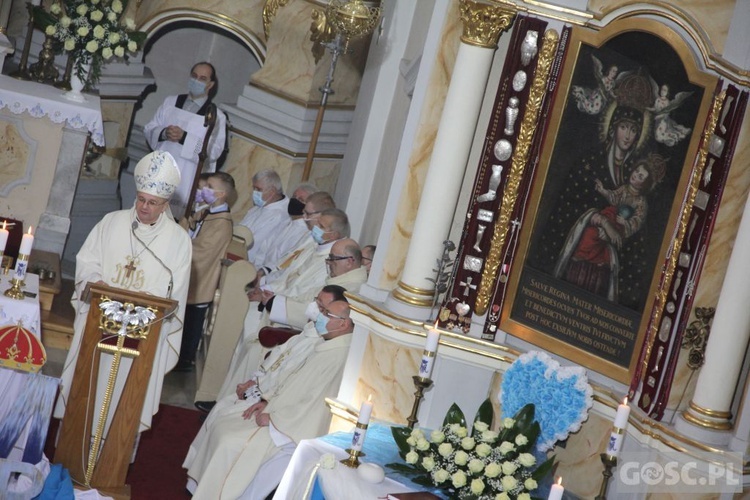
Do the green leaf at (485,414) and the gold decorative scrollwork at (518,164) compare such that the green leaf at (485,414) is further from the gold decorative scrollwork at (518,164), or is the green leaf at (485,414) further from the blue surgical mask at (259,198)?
the blue surgical mask at (259,198)

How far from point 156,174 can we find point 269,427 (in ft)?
5.37

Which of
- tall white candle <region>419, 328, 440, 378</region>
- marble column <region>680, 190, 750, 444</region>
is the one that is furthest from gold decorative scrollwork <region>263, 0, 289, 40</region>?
marble column <region>680, 190, 750, 444</region>

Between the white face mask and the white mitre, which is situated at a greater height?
the white mitre

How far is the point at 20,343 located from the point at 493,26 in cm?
313

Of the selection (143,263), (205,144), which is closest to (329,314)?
(143,263)

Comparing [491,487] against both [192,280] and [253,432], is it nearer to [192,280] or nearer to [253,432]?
[253,432]

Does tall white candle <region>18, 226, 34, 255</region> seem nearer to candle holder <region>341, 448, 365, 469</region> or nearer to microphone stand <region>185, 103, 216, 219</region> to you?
candle holder <region>341, 448, 365, 469</region>

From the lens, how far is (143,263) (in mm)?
8016

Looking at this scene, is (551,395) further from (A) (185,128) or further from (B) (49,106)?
(A) (185,128)

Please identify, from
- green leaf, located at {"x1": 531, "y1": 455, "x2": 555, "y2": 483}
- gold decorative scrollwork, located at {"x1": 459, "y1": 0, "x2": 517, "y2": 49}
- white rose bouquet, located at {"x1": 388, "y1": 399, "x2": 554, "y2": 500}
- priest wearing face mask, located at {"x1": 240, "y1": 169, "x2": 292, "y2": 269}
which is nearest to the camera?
white rose bouquet, located at {"x1": 388, "y1": 399, "x2": 554, "y2": 500}

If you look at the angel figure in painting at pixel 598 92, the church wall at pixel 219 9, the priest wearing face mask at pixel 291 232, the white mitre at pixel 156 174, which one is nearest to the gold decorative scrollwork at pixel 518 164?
the angel figure in painting at pixel 598 92

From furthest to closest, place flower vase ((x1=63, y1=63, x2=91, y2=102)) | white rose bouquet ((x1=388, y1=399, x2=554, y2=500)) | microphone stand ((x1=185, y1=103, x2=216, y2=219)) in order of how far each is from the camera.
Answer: microphone stand ((x1=185, y1=103, x2=216, y2=219)) → flower vase ((x1=63, y1=63, x2=91, y2=102)) → white rose bouquet ((x1=388, y1=399, x2=554, y2=500))

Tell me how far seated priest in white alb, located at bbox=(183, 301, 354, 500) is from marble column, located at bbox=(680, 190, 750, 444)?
7.29 feet

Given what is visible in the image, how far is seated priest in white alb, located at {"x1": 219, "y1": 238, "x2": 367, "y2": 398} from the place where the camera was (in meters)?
8.83
